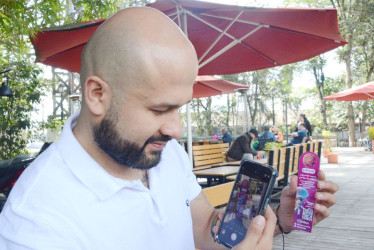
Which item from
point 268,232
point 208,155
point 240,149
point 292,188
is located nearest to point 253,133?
point 240,149

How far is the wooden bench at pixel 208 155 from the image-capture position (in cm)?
605

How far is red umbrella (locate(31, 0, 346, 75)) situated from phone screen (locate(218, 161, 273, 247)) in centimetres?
252

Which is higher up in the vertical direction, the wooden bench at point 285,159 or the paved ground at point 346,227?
the wooden bench at point 285,159

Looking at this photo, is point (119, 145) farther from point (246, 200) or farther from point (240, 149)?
point (240, 149)

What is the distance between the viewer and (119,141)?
0.97 metres

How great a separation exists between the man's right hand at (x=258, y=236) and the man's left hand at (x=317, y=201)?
0.76ft

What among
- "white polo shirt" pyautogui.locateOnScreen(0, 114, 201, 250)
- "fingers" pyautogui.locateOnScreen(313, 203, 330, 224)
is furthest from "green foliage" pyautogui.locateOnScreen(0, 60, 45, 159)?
"fingers" pyautogui.locateOnScreen(313, 203, 330, 224)

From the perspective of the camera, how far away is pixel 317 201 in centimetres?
122

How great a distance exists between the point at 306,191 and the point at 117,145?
639mm

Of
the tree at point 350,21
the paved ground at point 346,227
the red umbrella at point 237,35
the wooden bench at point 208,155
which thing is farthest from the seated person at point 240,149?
the tree at point 350,21

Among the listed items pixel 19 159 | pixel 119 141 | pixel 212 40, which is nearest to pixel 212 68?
pixel 212 40

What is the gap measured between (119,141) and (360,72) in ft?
85.9

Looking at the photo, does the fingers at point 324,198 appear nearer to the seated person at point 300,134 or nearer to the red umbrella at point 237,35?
the red umbrella at point 237,35

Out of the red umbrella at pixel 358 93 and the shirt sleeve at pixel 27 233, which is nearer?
the shirt sleeve at pixel 27 233
